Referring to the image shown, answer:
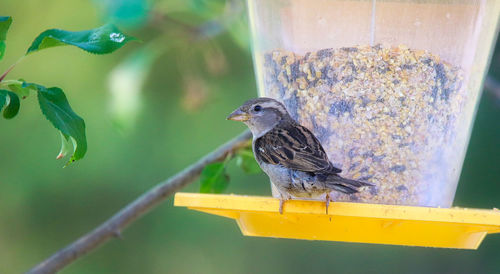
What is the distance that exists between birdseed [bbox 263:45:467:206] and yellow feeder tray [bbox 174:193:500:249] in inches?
7.8

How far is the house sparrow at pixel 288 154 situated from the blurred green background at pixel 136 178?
10.0 ft

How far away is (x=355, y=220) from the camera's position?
120 inches

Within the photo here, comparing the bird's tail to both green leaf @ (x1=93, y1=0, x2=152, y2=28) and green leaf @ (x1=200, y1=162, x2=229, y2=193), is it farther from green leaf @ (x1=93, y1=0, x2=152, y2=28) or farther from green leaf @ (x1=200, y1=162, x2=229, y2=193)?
green leaf @ (x1=93, y1=0, x2=152, y2=28)

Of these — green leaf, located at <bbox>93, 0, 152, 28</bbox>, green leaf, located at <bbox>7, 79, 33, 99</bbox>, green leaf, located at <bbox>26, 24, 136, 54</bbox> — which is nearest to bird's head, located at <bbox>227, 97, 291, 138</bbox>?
green leaf, located at <bbox>93, 0, 152, 28</bbox>

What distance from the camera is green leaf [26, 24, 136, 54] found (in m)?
2.81

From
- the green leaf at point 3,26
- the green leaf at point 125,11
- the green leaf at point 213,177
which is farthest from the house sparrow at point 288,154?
the green leaf at point 3,26

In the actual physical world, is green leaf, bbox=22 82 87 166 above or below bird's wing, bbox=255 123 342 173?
above

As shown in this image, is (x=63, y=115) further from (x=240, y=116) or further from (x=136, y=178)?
(x=136, y=178)

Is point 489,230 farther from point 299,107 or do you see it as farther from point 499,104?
point 499,104

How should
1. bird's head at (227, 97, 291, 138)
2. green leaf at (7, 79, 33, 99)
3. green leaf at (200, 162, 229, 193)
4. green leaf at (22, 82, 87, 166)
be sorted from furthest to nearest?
green leaf at (200, 162, 229, 193), bird's head at (227, 97, 291, 138), green leaf at (7, 79, 33, 99), green leaf at (22, 82, 87, 166)

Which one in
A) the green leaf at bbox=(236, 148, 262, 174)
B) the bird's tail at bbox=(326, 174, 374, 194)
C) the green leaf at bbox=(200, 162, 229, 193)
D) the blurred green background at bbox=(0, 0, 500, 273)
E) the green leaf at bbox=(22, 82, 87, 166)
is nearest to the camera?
the green leaf at bbox=(22, 82, 87, 166)

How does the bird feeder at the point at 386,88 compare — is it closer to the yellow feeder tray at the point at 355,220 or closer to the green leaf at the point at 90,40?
the yellow feeder tray at the point at 355,220

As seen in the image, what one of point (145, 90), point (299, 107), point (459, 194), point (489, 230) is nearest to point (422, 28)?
point (299, 107)

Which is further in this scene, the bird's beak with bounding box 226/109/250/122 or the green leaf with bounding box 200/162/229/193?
the green leaf with bounding box 200/162/229/193
